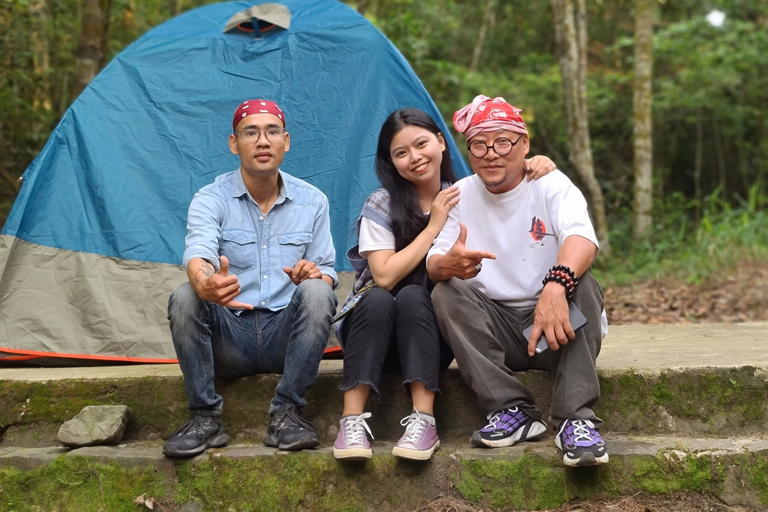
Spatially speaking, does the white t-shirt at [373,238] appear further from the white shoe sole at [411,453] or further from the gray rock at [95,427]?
the gray rock at [95,427]

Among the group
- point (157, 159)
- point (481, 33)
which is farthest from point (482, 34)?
point (157, 159)

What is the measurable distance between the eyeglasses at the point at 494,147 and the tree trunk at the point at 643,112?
628 centimetres

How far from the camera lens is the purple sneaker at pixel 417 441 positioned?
2.12 meters

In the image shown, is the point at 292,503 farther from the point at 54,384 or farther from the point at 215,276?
the point at 54,384

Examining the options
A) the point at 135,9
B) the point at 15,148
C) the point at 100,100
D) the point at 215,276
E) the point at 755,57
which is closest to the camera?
the point at 215,276

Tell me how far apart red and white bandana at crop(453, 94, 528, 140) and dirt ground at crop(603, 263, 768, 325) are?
308cm

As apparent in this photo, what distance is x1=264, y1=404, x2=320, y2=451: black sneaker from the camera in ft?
7.29

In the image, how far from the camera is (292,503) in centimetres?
221

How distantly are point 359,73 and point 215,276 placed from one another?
1.67 m

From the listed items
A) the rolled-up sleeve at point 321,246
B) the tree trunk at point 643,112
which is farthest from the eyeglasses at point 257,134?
the tree trunk at point 643,112

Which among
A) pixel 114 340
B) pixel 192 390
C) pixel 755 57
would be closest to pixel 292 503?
pixel 192 390

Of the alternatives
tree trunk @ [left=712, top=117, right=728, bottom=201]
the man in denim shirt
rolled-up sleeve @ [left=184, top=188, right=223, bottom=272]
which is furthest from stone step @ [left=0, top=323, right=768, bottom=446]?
tree trunk @ [left=712, top=117, right=728, bottom=201]

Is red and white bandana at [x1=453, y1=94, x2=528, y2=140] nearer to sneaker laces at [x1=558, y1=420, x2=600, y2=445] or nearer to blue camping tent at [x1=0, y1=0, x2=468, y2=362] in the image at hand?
sneaker laces at [x1=558, y1=420, x2=600, y2=445]

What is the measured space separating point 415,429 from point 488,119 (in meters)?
1.01
